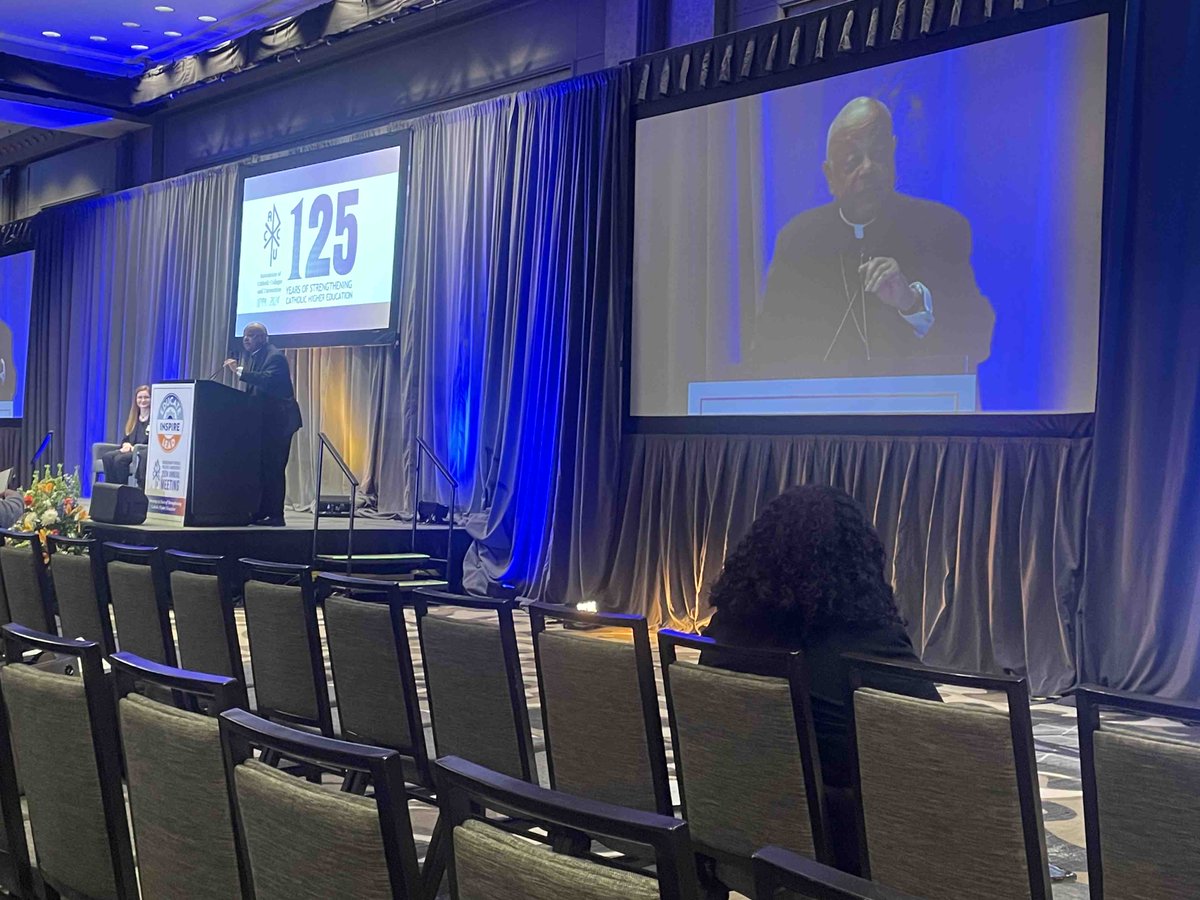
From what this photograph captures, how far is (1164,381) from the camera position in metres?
5.18

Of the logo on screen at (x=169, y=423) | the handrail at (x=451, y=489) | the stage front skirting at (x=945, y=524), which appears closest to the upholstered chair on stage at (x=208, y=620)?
the stage front skirting at (x=945, y=524)

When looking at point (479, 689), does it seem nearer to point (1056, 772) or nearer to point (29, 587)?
point (29, 587)

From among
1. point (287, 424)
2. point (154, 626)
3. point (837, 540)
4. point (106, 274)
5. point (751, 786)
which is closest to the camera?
point (751, 786)

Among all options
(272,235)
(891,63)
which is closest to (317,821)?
(891,63)

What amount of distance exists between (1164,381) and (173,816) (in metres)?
4.74

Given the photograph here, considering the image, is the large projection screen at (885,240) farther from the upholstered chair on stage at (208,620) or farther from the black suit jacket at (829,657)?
the upholstered chair on stage at (208,620)

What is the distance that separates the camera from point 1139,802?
63.0 inches

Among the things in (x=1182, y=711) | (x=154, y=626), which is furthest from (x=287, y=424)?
(x=1182, y=711)

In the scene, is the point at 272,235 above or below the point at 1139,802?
above

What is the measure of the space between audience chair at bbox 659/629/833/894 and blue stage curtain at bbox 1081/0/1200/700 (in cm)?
370

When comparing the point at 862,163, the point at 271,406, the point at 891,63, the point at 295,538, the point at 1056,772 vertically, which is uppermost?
the point at 891,63

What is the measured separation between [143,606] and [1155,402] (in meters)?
4.21

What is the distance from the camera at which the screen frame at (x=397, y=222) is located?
938 centimetres

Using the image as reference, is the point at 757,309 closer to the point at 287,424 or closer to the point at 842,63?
the point at 842,63
